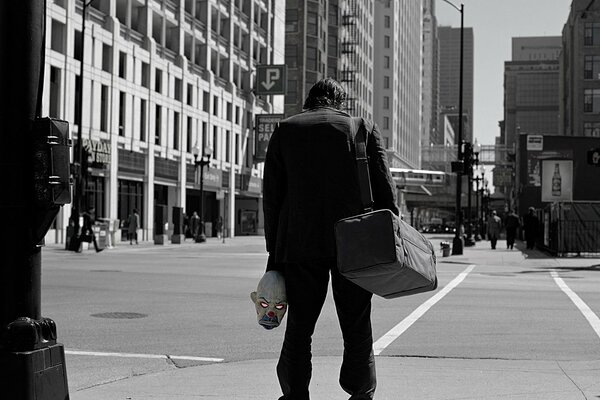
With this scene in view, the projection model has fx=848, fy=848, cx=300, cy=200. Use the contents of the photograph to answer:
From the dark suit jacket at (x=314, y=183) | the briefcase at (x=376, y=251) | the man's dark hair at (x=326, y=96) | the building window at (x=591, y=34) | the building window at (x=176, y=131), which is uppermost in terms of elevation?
the building window at (x=591, y=34)

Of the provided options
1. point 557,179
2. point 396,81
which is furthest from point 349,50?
point 557,179

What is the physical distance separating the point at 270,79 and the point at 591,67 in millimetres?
45144

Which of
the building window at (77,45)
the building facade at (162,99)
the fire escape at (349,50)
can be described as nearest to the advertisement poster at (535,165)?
the building facade at (162,99)

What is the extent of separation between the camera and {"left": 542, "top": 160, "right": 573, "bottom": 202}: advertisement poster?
52344 mm

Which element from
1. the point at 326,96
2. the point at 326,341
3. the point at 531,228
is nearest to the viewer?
the point at 326,96

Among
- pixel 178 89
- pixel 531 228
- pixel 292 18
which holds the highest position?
pixel 292 18

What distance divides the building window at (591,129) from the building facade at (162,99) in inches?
1474

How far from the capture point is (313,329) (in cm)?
486

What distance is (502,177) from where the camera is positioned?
3509 inches

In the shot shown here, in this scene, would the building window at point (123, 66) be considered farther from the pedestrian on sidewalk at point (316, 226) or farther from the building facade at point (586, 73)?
the building facade at point (586, 73)

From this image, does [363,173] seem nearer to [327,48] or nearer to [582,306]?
[582,306]

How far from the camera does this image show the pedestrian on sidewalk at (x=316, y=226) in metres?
4.82

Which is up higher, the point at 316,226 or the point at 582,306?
the point at 316,226

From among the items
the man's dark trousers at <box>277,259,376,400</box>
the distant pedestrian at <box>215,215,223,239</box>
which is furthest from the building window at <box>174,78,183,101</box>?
the man's dark trousers at <box>277,259,376,400</box>
